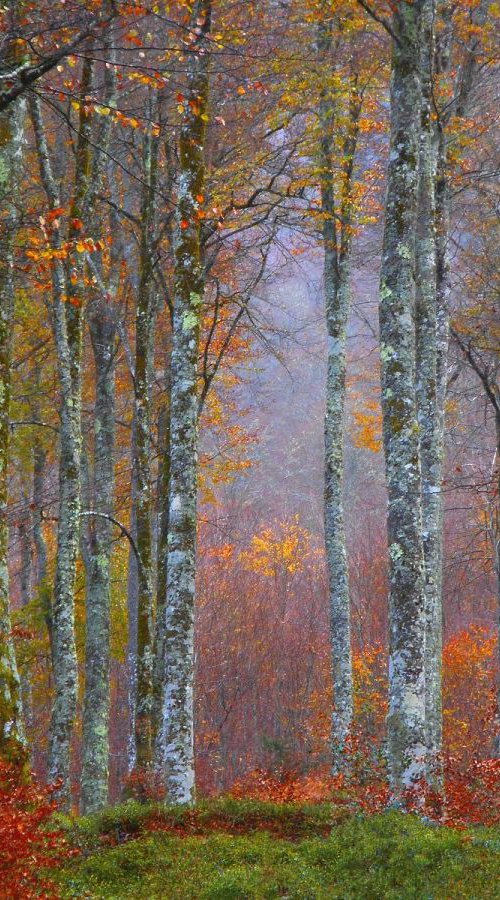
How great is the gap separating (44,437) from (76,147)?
7512 mm

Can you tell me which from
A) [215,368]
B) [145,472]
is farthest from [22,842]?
[215,368]

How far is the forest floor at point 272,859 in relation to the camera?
542 cm

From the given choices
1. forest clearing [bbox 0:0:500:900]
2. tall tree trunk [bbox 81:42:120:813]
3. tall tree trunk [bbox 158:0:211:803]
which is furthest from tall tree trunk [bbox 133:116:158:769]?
tall tree trunk [bbox 158:0:211:803]

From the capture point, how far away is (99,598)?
41.7ft

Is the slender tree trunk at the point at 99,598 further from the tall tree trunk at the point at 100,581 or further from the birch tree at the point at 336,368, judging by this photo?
the birch tree at the point at 336,368

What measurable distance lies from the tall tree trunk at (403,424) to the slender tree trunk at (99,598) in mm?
5971

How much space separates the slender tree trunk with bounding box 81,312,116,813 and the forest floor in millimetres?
4422

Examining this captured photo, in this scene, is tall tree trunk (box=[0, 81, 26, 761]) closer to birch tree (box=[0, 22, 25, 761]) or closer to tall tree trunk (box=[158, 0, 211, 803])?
birch tree (box=[0, 22, 25, 761])

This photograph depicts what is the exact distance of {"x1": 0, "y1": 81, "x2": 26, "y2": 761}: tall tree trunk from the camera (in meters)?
5.98

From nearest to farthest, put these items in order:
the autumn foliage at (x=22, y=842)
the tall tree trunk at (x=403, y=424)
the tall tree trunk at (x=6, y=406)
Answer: the autumn foliage at (x=22, y=842), the tall tree trunk at (x=6, y=406), the tall tree trunk at (x=403, y=424)

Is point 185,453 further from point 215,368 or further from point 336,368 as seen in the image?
point 336,368

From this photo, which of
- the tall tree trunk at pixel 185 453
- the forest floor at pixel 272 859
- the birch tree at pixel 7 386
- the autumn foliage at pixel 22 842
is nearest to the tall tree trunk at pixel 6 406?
the birch tree at pixel 7 386

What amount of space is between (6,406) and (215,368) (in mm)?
4420

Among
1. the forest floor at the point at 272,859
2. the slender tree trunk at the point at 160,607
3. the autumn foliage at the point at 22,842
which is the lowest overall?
the forest floor at the point at 272,859
